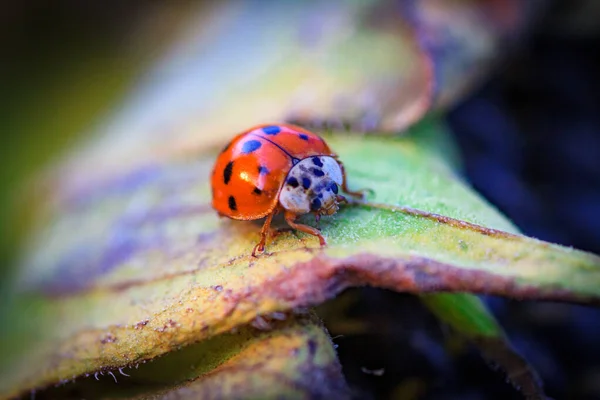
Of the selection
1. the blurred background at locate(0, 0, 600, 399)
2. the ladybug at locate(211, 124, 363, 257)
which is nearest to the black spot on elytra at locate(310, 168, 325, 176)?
the ladybug at locate(211, 124, 363, 257)

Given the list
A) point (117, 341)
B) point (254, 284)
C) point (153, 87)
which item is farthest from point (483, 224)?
point (153, 87)

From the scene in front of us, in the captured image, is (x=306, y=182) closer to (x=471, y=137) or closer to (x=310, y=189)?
(x=310, y=189)

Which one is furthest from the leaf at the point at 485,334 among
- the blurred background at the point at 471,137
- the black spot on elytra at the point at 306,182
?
the black spot on elytra at the point at 306,182

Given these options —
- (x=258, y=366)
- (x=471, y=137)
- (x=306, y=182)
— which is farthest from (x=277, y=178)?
(x=471, y=137)

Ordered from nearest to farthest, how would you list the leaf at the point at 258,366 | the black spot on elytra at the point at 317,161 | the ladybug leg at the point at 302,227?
1. the leaf at the point at 258,366
2. the ladybug leg at the point at 302,227
3. the black spot on elytra at the point at 317,161

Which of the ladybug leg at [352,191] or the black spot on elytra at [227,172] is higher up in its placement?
the black spot on elytra at [227,172]

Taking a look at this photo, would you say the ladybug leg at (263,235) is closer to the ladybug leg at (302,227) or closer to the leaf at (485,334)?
the ladybug leg at (302,227)

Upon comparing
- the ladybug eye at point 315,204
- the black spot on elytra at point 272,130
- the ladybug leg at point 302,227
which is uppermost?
the black spot on elytra at point 272,130

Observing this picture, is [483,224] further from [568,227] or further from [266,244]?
[568,227]

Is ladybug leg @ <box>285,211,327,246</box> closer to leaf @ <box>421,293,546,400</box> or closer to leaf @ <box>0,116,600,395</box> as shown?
leaf @ <box>0,116,600,395</box>
